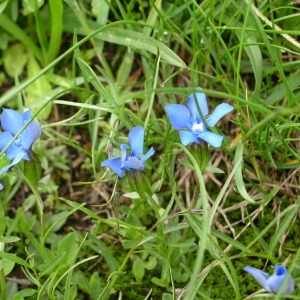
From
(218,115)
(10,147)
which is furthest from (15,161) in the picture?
(218,115)

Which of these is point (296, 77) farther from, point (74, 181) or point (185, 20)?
point (74, 181)

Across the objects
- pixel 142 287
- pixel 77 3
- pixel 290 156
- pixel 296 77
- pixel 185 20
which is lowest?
pixel 142 287

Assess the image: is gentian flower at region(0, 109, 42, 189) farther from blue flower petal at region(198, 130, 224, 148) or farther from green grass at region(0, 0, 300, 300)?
blue flower petal at region(198, 130, 224, 148)

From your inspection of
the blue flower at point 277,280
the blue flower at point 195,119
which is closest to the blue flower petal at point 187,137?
the blue flower at point 195,119

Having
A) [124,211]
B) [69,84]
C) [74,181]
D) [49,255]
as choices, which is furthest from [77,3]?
[49,255]

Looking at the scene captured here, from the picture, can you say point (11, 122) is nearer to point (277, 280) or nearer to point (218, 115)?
point (218, 115)
